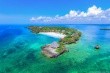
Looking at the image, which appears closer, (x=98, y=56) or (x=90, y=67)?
(x=90, y=67)

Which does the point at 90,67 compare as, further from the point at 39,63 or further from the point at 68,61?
the point at 39,63

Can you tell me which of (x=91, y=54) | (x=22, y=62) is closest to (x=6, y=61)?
(x=22, y=62)

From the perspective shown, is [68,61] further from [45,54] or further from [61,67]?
[45,54]

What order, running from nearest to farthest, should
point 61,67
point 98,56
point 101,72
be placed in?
point 101,72
point 61,67
point 98,56

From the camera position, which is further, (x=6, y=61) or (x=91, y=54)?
(x=91, y=54)

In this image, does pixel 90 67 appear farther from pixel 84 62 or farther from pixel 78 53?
pixel 78 53

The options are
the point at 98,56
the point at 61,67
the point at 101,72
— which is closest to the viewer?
the point at 101,72

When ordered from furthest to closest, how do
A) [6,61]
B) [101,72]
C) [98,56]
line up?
[98,56] < [6,61] < [101,72]

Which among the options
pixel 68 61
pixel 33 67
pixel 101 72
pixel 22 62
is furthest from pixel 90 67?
pixel 22 62

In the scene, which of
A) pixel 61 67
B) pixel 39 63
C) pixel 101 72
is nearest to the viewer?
pixel 101 72
